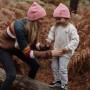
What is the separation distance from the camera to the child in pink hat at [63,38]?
4645mm

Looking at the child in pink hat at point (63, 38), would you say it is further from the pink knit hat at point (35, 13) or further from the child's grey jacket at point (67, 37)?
the pink knit hat at point (35, 13)

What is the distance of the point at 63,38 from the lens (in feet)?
15.6

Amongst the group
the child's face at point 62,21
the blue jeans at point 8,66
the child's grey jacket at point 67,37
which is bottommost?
the blue jeans at point 8,66

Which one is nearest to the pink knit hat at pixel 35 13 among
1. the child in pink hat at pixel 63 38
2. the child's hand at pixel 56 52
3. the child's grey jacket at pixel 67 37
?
the child in pink hat at pixel 63 38

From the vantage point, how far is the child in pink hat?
4645mm

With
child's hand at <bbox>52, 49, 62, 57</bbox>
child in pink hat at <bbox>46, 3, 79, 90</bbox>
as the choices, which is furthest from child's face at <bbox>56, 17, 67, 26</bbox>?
child's hand at <bbox>52, 49, 62, 57</bbox>

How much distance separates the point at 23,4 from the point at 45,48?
9.88 feet

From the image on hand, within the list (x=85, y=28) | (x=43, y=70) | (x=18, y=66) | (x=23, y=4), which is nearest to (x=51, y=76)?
(x=43, y=70)

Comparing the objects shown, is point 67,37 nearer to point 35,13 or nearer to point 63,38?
point 63,38

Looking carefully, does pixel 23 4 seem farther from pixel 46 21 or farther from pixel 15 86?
pixel 15 86

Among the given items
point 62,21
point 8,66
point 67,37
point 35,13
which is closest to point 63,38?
point 67,37

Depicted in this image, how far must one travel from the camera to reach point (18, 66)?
6234mm

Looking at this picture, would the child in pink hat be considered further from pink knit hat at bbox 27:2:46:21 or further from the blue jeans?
the blue jeans

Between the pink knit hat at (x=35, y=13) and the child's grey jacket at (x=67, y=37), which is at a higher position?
the pink knit hat at (x=35, y=13)
